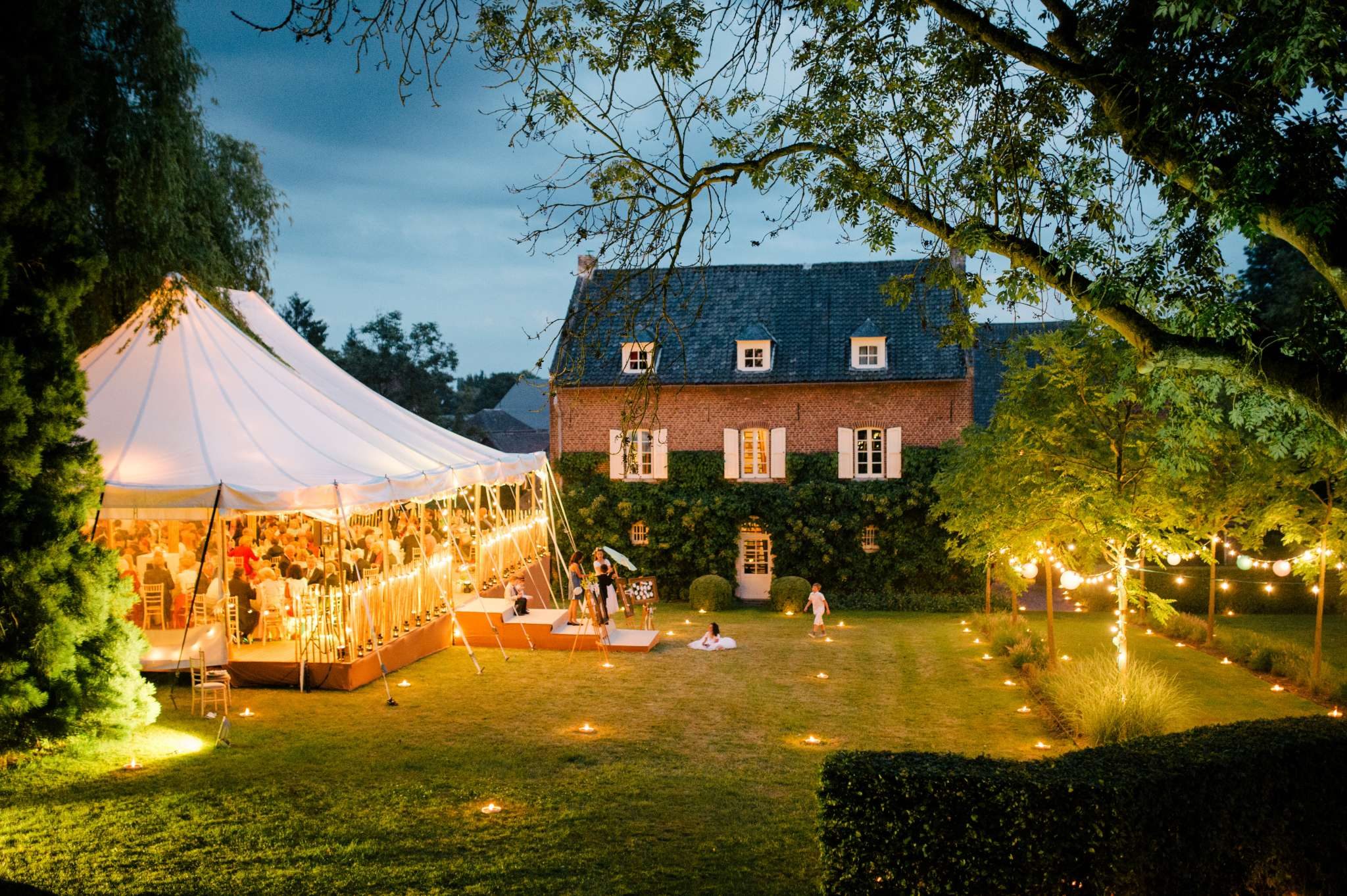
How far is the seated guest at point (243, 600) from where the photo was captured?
11922 millimetres

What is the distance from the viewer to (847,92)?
6.89 meters

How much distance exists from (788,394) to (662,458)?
140 inches

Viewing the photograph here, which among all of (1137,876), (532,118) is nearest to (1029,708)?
(1137,876)

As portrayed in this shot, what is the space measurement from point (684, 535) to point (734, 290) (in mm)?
7135

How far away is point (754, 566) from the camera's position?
22812 millimetres

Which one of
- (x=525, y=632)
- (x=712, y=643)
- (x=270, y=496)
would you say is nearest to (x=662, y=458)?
(x=712, y=643)

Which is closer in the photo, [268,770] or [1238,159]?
[1238,159]

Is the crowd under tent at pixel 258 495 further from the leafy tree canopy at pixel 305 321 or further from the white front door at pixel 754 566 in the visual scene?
the leafy tree canopy at pixel 305 321

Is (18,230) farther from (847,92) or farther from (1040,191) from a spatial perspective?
(1040,191)

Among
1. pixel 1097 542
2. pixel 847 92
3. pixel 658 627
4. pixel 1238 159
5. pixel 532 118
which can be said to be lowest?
pixel 658 627

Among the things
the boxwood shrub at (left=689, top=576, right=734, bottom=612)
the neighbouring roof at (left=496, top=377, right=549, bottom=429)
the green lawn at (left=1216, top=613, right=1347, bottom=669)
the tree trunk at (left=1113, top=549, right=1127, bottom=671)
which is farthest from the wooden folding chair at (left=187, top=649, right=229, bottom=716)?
the neighbouring roof at (left=496, top=377, right=549, bottom=429)

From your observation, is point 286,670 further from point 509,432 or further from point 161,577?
point 509,432

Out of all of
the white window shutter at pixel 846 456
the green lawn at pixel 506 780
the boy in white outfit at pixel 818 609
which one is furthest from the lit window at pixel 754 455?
the green lawn at pixel 506 780

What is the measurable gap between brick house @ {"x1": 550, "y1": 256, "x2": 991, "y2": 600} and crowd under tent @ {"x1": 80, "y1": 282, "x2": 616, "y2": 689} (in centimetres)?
868
